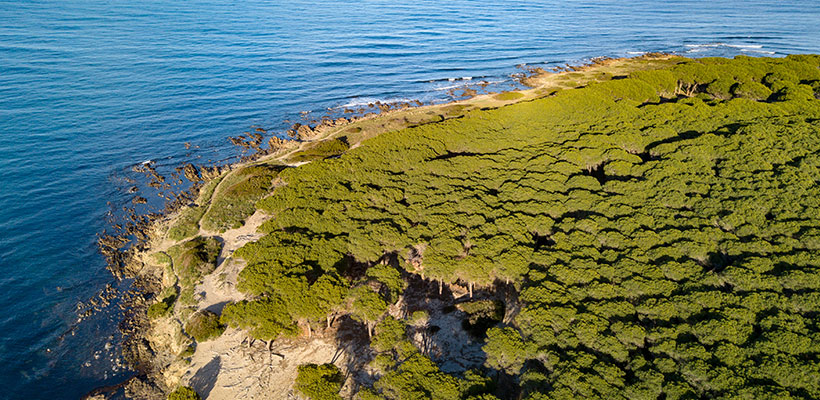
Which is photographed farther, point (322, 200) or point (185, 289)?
point (322, 200)

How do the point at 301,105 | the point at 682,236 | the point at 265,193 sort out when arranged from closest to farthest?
the point at 682,236 < the point at 265,193 < the point at 301,105

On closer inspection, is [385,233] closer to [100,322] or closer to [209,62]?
[100,322]

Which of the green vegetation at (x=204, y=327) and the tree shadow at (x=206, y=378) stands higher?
the green vegetation at (x=204, y=327)

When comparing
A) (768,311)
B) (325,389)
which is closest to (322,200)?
(325,389)

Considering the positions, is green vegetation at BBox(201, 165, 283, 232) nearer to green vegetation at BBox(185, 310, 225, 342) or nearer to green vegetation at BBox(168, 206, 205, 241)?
green vegetation at BBox(168, 206, 205, 241)

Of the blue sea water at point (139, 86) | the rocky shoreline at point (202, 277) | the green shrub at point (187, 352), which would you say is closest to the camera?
the rocky shoreline at point (202, 277)

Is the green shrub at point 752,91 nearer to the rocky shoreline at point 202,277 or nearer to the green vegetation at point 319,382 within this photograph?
the rocky shoreline at point 202,277

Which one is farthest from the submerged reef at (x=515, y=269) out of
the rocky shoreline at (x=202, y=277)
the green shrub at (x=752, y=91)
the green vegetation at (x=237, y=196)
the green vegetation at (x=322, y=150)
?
the green vegetation at (x=322, y=150)
